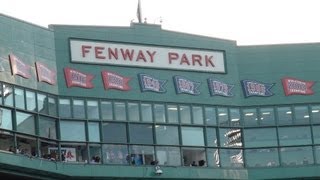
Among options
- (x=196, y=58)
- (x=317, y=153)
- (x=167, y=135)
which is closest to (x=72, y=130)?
(x=167, y=135)

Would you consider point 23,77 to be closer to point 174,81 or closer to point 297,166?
point 174,81

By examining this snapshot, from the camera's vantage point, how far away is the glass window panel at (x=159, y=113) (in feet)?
136

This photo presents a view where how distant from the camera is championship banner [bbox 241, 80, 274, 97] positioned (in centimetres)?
4384

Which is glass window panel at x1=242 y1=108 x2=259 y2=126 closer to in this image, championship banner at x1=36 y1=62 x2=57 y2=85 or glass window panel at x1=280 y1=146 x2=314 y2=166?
glass window panel at x1=280 y1=146 x2=314 y2=166

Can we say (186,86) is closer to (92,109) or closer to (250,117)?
(250,117)

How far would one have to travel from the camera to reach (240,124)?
43312 mm

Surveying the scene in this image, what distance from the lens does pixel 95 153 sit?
3956 cm

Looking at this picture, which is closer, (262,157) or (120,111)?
(120,111)

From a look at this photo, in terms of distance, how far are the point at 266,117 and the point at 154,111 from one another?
19.2ft

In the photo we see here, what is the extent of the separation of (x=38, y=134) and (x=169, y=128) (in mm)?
6694

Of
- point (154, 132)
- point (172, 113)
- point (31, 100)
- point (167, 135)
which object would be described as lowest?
point (167, 135)

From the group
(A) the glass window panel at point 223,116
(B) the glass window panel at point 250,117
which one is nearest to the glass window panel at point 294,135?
(B) the glass window panel at point 250,117

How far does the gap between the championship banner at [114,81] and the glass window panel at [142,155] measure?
9.03 ft

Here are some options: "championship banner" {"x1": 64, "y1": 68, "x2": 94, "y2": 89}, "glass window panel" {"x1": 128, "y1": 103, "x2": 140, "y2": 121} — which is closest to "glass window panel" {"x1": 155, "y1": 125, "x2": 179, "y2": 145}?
"glass window panel" {"x1": 128, "y1": 103, "x2": 140, "y2": 121}
